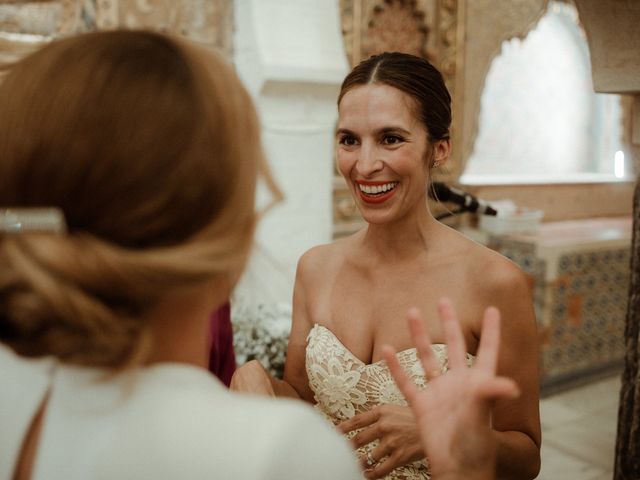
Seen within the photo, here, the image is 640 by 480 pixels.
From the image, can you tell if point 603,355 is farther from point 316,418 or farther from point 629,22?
point 316,418

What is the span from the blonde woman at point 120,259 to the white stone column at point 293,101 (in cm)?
274

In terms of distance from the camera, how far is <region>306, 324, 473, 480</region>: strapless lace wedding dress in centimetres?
176

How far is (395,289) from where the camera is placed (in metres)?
1.94

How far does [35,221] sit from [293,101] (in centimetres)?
310

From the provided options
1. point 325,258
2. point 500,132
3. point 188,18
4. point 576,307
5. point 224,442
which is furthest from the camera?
point 500,132

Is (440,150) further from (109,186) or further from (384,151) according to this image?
(109,186)

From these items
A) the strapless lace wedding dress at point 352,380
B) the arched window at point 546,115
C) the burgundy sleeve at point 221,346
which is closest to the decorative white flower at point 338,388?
the strapless lace wedding dress at point 352,380

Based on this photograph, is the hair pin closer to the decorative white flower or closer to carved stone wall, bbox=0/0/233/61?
the decorative white flower

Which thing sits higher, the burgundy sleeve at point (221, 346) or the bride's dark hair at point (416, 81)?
the bride's dark hair at point (416, 81)

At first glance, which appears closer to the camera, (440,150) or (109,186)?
(109,186)

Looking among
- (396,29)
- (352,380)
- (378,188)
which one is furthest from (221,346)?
(396,29)

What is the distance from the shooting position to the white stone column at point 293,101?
357 centimetres

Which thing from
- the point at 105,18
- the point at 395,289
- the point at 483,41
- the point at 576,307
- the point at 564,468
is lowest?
the point at 564,468

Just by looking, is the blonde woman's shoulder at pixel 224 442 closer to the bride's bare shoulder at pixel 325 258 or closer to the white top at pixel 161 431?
the white top at pixel 161 431
